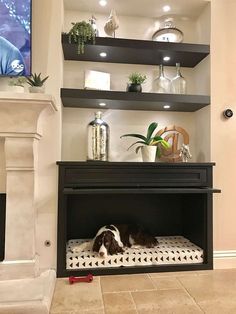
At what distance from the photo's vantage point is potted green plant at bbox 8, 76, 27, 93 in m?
2.11

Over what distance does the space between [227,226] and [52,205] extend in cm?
172

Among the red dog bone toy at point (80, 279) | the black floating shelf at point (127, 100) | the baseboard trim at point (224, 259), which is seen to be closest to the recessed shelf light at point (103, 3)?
the black floating shelf at point (127, 100)

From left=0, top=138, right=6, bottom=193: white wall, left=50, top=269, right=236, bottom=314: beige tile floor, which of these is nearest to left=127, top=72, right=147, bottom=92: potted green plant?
left=0, top=138, right=6, bottom=193: white wall

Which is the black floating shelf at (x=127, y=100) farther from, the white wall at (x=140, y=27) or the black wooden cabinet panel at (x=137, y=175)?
the white wall at (x=140, y=27)

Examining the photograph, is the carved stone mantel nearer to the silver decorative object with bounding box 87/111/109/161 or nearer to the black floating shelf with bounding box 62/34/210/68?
the silver decorative object with bounding box 87/111/109/161

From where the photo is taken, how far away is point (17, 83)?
7.30ft

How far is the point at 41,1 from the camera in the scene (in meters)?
2.33

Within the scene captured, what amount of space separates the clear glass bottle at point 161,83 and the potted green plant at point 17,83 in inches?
52.6

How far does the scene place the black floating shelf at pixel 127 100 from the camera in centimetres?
235

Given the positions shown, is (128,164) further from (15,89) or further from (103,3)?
(103,3)

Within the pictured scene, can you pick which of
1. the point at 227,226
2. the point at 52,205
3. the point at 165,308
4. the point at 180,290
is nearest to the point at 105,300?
the point at 165,308

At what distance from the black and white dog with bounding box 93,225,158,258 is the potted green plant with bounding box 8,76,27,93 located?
57.9 inches

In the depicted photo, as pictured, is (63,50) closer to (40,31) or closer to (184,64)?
(40,31)

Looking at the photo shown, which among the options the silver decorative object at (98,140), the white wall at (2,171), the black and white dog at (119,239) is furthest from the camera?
the silver decorative object at (98,140)
